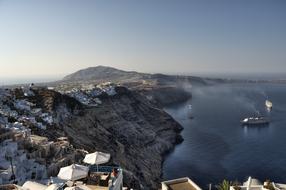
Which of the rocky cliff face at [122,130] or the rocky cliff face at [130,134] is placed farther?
the rocky cliff face at [130,134]

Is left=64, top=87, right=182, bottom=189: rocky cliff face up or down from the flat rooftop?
down

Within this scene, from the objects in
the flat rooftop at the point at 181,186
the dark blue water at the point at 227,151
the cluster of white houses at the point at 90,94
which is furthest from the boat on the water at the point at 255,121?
the flat rooftop at the point at 181,186

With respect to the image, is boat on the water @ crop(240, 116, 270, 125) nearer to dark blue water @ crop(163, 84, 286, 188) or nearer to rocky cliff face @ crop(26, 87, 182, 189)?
dark blue water @ crop(163, 84, 286, 188)

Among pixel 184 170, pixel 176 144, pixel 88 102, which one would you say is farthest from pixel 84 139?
pixel 176 144

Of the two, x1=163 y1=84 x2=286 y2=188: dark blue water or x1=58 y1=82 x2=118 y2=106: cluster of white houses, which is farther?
x1=58 y1=82 x2=118 y2=106: cluster of white houses

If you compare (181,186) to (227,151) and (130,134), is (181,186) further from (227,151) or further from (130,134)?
(227,151)

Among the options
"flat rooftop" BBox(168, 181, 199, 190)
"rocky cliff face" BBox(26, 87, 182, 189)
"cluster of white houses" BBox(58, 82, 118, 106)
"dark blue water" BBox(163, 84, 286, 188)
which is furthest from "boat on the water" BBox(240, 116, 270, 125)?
"flat rooftop" BBox(168, 181, 199, 190)

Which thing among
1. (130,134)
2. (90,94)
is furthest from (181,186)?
(90,94)

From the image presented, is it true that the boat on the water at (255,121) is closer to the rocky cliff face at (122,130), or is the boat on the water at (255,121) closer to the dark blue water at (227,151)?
the dark blue water at (227,151)
